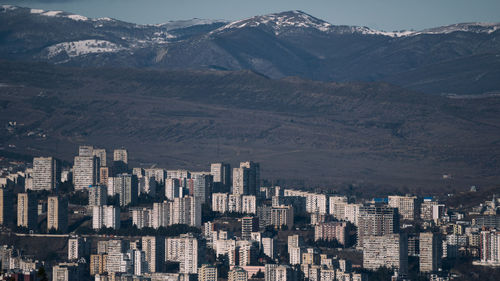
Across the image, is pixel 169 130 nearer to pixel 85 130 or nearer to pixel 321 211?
pixel 85 130

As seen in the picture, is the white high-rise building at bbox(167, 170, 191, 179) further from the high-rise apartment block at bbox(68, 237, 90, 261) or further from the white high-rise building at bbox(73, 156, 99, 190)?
the high-rise apartment block at bbox(68, 237, 90, 261)

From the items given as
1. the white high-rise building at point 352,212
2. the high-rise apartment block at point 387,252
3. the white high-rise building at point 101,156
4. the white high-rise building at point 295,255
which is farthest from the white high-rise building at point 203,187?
the high-rise apartment block at point 387,252

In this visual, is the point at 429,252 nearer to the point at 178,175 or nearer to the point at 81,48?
the point at 178,175

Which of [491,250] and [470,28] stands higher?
[470,28]

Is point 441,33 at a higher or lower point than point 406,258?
higher

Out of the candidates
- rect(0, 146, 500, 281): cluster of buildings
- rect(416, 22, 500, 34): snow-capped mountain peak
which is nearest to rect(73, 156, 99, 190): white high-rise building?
rect(0, 146, 500, 281): cluster of buildings

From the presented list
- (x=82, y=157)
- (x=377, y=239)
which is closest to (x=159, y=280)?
(x=377, y=239)

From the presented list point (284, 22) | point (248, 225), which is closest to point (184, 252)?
point (248, 225)

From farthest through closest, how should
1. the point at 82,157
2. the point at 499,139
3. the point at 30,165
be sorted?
the point at 499,139
the point at 30,165
the point at 82,157
